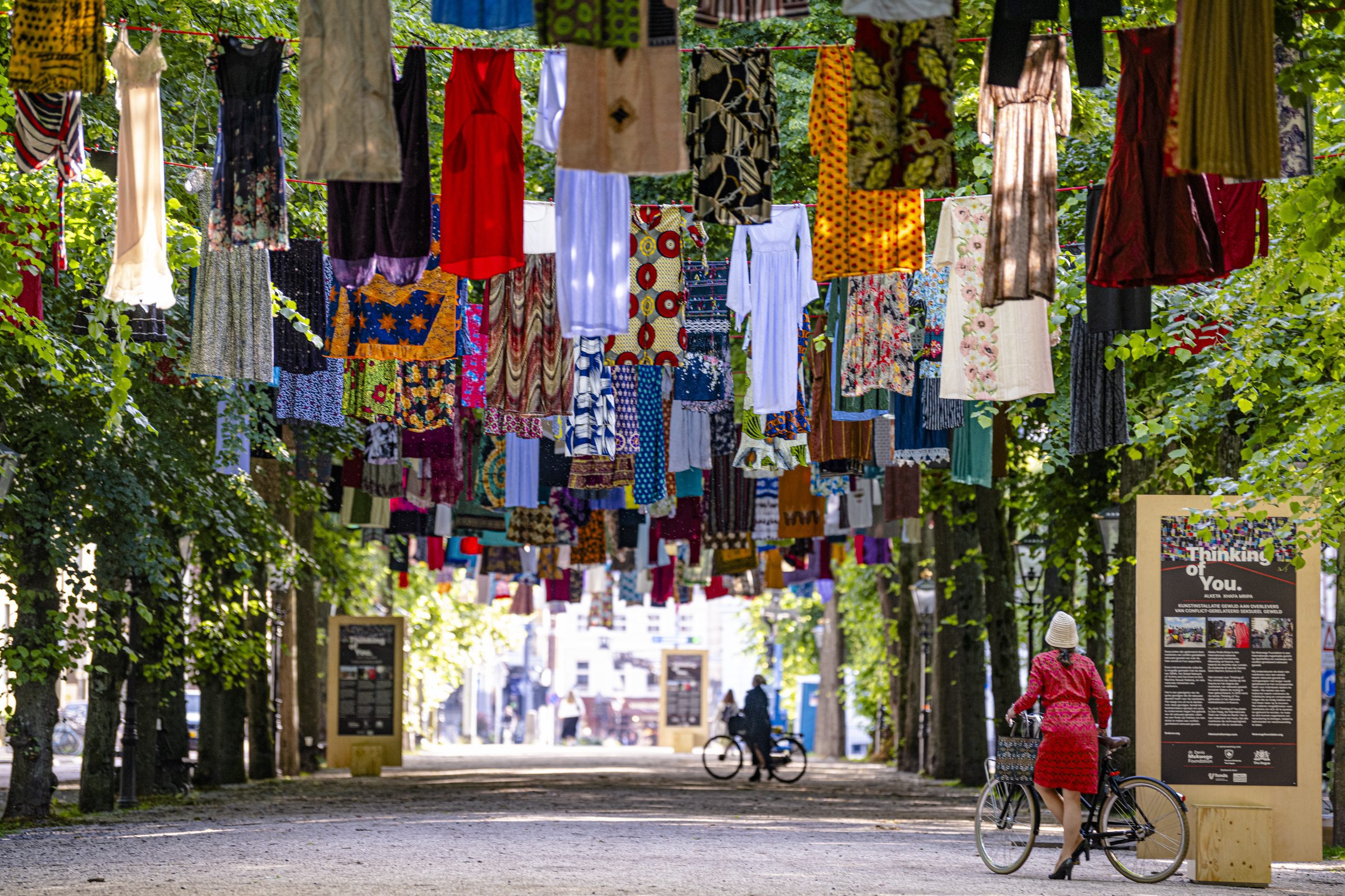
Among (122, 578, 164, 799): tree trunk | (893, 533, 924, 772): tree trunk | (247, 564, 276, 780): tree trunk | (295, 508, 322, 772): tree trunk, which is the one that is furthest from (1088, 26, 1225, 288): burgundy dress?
(295, 508, 322, 772): tree trunk

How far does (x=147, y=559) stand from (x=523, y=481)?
4.49 meters

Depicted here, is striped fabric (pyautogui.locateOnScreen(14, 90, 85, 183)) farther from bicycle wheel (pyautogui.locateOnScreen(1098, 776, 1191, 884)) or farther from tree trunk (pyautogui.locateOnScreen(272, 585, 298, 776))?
tree trunk (pyautogui.locateOnScreen(272, 585, 298, 776))

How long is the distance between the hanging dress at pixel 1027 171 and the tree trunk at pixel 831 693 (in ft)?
102

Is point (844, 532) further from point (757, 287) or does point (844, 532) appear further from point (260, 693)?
point (757, 287)

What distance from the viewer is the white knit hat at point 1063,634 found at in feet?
41.0

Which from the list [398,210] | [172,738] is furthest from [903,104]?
[172,738]

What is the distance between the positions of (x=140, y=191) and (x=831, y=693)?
3443cm

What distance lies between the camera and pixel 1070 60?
1420cm

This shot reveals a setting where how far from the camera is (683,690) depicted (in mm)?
44000

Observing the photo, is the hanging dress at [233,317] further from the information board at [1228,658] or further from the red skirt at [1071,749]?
the information board at [1228,658]

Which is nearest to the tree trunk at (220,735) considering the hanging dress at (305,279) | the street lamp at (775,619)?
the hanging dress at (305,279)

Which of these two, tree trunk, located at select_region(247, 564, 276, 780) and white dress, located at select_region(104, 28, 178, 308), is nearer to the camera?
white dress, located at select_region(104, 28, 178, 308)

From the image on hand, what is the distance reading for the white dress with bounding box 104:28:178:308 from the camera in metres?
10.9

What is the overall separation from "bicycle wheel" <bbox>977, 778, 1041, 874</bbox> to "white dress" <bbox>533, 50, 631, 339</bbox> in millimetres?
4608
